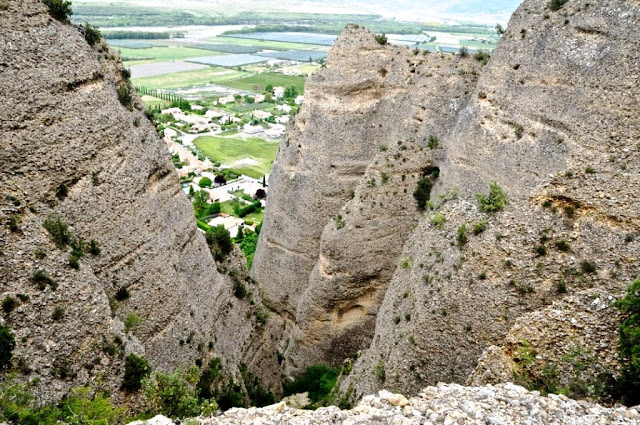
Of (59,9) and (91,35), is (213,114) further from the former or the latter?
(59,9)

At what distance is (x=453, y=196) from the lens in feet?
75.0

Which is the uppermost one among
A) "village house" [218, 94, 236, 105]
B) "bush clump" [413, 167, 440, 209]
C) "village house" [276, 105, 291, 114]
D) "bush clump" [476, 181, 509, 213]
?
"bush clump" [476, 181, 509, 213]

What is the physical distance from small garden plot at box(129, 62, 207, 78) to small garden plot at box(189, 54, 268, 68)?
5967 millimetres

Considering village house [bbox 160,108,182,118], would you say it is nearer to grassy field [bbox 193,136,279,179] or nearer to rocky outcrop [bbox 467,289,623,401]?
grassy field [bbox 193,136,279,179]

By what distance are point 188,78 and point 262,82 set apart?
23.2m

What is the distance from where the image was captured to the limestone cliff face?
17.6m

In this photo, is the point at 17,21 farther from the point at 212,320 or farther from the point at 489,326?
the point at 489,326

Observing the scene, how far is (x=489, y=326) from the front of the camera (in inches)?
711

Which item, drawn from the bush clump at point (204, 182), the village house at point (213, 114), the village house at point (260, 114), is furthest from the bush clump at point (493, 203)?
the village house at point (213, 114)

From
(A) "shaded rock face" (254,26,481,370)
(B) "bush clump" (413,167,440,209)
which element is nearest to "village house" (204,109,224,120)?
(A) "shaded rock face" (254,26,481,370)

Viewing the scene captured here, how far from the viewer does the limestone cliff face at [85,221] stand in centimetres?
1761

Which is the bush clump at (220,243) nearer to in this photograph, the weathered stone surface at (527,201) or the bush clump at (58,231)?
the weathered stone surface at (527,201)

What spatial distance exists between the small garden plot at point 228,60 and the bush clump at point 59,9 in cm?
16633

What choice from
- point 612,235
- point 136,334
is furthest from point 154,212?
point 612,235
